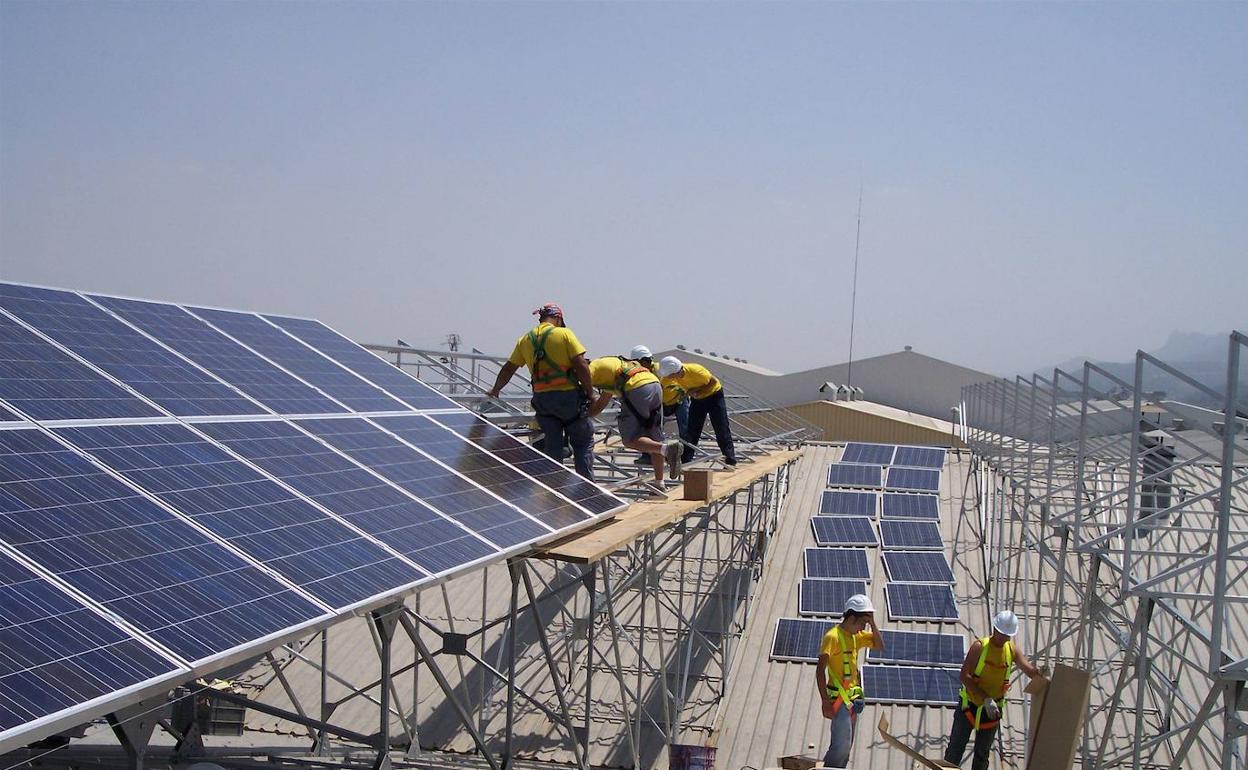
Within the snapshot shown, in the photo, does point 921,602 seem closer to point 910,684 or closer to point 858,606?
point 910,684

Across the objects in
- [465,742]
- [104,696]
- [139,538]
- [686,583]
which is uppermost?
[139,538]

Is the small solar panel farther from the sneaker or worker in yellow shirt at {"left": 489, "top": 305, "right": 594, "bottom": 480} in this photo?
worker in yellow shirt at {"left": 489, "top": 305, "right": 594, "bottom": 480}

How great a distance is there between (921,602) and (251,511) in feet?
53.3

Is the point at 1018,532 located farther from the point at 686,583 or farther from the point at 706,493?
the point at 706,493

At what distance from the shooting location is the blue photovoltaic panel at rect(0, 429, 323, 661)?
6488mm

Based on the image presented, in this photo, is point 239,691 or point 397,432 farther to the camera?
point 239,691

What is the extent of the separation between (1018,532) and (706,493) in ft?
42.6

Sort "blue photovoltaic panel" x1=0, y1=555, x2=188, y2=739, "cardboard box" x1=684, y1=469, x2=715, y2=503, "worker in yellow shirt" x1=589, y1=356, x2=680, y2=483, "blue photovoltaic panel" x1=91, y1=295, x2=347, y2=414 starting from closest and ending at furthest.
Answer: "blue photovoltaic panel" x1=0, y1=555, x2=188, y2=739 → "blue photovoltaic panel" x1=91, y1=295, x2=347, y2=414 → "cardboard box" x1=684, y1=469, x2=715, y2=503 → "worker in yellow shirt" x1=589, y1=356, x2=680, y2=483

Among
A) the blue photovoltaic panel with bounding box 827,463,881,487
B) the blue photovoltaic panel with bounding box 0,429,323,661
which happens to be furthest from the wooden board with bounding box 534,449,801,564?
the blue photovoltaic panel with bounding box 827,463,881,487

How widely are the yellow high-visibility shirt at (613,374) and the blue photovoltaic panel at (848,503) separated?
12.0 meters

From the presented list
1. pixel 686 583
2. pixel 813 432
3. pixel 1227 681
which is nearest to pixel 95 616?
pixel 1227 681

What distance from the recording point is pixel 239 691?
1925 cm

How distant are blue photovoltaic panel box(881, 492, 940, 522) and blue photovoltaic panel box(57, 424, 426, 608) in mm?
19180

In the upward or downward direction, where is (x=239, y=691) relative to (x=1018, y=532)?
downward
